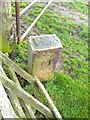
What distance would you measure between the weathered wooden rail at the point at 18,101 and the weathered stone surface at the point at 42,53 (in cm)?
16

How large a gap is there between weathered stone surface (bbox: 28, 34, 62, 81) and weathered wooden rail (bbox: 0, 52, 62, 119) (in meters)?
0.16

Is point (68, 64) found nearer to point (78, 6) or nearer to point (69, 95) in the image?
point (69, 95)

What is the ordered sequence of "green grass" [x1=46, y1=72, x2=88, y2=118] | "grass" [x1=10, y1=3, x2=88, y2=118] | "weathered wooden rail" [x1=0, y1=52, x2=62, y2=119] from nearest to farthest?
1. "weathered wooden rail" [x1=0, y1=52, x2=62, y2=119]
2. "green grass" [x1=46, y1=72, x2=88, y2=118]
3. "grass" [x1=10, y1=3, x2=88, y2=118]

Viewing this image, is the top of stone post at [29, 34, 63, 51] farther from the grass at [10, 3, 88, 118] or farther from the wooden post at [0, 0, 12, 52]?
the grass at [10, 3, 88, 118]

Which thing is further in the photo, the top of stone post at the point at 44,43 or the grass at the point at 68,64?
the grass at the point at 68,64

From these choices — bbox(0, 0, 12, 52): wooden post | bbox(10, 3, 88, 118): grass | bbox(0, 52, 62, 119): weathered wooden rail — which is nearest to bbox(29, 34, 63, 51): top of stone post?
bbox(0, 52, 62, 119): weathered wooden rail

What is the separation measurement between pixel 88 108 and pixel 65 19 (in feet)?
9.58

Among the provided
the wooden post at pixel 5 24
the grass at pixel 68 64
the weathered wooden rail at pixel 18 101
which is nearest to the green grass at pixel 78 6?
the grass at pixel 68 64

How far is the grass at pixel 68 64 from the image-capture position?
11.9 feet

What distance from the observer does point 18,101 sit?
3.00m

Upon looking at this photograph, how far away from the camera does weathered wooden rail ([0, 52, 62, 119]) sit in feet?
6.67

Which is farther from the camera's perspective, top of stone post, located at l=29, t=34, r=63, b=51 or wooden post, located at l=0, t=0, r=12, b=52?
wooden post, located at l=0, t=0, r=12, b=52

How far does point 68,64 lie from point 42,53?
1314 millimetres

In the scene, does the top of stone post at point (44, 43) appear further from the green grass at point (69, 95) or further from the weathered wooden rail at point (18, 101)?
the green grass at point (69, 95)
